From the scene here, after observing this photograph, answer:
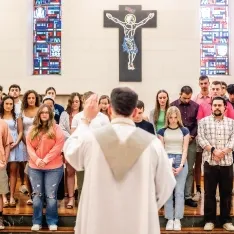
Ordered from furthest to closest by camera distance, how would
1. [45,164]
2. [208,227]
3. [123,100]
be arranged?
[208,227] → [45,164] → [123,100]

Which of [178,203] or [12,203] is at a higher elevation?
[178,203]

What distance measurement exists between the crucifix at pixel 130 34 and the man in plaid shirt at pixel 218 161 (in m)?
3.90

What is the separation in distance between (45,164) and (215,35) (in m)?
5.64

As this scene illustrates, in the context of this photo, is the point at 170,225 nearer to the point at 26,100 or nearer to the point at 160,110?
the point at 160,110

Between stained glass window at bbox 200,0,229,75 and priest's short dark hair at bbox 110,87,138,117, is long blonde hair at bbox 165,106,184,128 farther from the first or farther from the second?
stained glass window at bbox 200,0,229,75

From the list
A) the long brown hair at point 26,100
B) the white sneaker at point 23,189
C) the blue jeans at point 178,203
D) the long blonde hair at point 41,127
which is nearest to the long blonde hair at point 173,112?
the blue jeans at point 178,203

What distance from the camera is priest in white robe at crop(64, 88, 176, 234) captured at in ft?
10.2

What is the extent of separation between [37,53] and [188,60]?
10.2 ft

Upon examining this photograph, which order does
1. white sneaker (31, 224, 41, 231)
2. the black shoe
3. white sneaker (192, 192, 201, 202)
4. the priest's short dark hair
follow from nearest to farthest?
the priest's short dark hair, white sneaker (31, 224, 41, 231), the black shoe, white sneaker (192, 192, 201, 202)

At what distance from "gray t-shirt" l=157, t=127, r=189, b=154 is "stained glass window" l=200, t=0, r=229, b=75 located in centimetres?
420

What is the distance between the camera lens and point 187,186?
20.4ft

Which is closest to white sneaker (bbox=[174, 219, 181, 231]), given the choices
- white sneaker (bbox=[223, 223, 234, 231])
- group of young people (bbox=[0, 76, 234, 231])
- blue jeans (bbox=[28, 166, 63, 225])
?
group of young people (bbox=[0, 76, 234, 231])

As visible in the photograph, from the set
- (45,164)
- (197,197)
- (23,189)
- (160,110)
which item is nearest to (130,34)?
(160,110)

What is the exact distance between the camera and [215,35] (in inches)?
385
